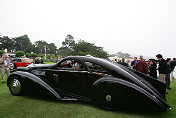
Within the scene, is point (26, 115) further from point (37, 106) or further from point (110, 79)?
point (110, 79)

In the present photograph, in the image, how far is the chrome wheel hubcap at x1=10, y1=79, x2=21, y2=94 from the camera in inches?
168

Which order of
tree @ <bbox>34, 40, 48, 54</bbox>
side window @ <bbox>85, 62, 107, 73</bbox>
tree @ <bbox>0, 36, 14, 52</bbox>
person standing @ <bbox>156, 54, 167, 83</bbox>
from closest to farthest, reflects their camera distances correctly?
side window @ <bbox>85, 62, 107, 73</bbox>, person standing @ <bbox>156, 54, 167, 83</bbox>, tree @ <bbox>34, 40, 48, 54</bbox>, tree @ <bbox>0, 36, 14, 52</bbox>

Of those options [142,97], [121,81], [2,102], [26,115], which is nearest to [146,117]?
[142,97]

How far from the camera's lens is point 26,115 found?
2979 mm

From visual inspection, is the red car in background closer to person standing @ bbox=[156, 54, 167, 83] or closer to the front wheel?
the front wheel

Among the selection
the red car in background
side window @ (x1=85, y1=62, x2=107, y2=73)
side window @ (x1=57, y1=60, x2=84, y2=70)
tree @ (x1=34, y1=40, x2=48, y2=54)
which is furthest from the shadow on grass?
tree @ (x1=34, y1=40, x2=48, y2=54)

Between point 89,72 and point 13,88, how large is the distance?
9.11ft

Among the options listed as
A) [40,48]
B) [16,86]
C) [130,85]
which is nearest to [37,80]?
[16,86]

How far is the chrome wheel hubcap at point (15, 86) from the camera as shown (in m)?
4.28

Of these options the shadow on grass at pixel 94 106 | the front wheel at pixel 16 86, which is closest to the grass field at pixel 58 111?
the shadow on grass at pixel 94 106

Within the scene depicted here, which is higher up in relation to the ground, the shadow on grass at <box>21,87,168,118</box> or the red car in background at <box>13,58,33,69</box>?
the red car in background at <box>13,58,33,69</box>

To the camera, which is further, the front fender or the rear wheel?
the front fender

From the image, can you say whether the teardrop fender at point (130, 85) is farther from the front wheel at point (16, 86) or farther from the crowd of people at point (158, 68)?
the crowd of people at point (158, 68)

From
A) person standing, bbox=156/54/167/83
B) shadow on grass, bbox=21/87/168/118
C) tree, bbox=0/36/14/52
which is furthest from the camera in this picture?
tree, bbox=0/36/14/52
